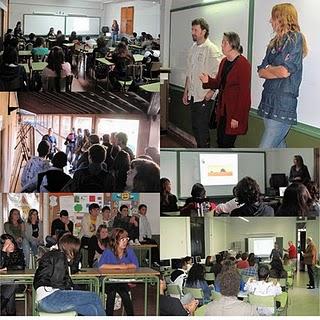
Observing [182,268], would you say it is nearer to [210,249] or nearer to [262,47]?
[210,249]

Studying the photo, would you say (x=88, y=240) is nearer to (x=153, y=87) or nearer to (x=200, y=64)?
(x=153, y=87)

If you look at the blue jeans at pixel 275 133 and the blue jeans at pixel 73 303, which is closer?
the blue jeans at pixel 73 303

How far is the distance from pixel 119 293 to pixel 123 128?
79 centimetres

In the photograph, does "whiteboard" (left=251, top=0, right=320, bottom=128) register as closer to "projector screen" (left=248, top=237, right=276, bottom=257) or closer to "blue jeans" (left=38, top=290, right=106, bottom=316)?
"projector screen" (left=248, top=237, right=276, bottom=257)

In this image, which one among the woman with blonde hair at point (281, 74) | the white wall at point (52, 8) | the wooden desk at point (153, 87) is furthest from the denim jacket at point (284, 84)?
the white wall at point (52, 8)

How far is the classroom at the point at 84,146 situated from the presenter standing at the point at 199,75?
0.19m

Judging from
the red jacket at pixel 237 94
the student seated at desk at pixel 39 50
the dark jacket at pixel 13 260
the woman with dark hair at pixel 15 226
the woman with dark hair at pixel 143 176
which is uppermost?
the student seated at desk at pixel 39 50

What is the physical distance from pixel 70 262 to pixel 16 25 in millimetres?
1149

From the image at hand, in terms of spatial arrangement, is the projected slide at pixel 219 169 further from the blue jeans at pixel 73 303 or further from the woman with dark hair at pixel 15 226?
the woman with dark hair at pixel 15 226

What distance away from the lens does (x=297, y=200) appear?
11.3ft

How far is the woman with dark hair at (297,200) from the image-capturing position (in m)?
3.44

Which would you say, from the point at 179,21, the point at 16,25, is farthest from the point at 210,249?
the point at 16,25

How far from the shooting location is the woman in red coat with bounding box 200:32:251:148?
341 centimetres

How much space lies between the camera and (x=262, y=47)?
342 cm
